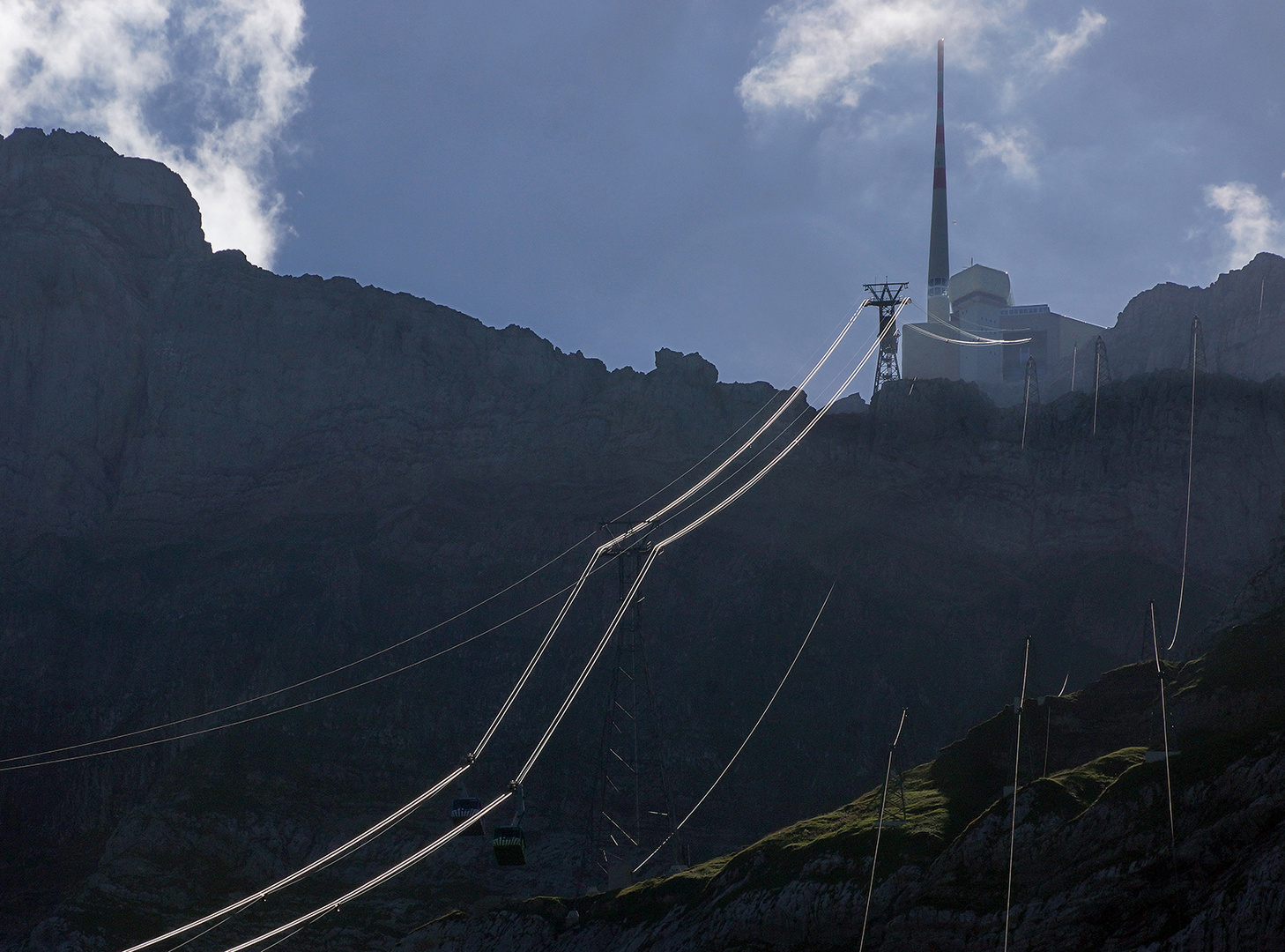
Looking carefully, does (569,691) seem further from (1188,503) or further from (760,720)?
(1188,503)

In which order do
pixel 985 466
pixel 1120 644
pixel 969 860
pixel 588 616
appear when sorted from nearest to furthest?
pixel 969 860 → pixel 1120 644 → pixel 588 616 → pixel 985 466

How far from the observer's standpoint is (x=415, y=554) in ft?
470

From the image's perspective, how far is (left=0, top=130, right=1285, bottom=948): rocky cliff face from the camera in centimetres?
11712

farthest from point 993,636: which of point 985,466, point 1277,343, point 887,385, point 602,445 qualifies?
point 1277,343

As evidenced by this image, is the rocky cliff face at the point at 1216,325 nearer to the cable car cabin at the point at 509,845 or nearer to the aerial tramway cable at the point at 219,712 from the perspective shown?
the aerial tramway cable at the point at 219,712

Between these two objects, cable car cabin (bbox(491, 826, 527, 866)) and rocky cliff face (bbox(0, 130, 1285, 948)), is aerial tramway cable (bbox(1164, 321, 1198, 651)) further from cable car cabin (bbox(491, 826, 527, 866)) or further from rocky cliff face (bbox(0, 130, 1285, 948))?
cable car cabin (bbox(491, 826, 527, 866))

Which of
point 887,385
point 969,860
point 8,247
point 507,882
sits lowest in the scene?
point 507,882

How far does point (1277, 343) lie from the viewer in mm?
164000

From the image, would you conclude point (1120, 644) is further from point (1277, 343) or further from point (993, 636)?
point (1277, 343)

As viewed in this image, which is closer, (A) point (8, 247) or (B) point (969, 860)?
(B) point (969, 860)

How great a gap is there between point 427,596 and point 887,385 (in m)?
58.6

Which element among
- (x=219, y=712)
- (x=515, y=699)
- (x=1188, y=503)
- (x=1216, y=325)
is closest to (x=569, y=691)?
(x=515, y=699)

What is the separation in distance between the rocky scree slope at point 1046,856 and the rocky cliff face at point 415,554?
29438mm

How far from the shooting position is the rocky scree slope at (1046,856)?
53.6 m
